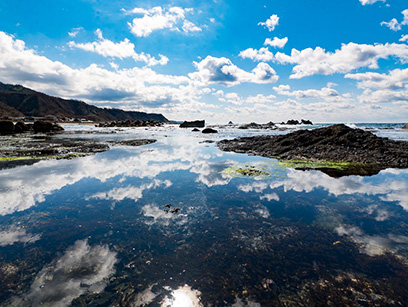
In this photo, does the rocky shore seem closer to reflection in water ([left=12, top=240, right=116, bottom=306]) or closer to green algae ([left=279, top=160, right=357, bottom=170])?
green algae ([left=279, top=160, right=357, bottom=170])

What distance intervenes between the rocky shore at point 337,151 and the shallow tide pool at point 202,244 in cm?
676

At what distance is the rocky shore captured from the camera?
19336 mm

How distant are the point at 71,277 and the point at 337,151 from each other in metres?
27.0

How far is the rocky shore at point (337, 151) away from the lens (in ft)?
63.4

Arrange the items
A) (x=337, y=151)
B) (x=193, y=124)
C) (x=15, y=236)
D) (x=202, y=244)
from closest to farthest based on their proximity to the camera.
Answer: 1. (x=202, y=244)
2. (x=15, y=236)
3. (x=337, y=151)
4. (x=193, y=124)

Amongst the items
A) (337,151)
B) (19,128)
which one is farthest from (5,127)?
(337,151)

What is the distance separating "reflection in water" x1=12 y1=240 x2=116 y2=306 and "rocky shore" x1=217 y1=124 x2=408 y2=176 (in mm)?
17247

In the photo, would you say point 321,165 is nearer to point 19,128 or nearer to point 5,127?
point 5,127

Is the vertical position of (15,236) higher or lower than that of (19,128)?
lower

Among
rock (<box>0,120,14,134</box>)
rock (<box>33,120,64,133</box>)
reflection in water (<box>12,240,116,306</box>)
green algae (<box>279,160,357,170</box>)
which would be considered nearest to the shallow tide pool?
reflection in water (<box>12,240,116,306</box>)

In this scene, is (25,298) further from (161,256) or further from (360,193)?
(360,193)

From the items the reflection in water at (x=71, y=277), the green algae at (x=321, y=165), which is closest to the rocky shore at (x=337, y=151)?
the green algae at (x=321, y=165)

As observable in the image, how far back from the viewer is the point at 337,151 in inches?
938

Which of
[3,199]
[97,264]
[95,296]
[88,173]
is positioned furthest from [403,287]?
[88,173]
